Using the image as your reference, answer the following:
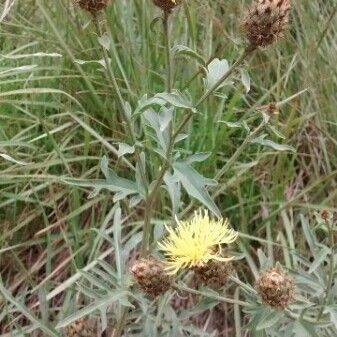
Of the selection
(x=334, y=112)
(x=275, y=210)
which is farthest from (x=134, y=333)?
(x=334, y=112)

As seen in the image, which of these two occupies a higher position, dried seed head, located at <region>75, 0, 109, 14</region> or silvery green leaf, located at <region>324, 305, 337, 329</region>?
→ dried seed head, located at <region>75, 0, 109, 14</region>

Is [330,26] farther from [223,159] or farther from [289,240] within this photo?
[289,240]

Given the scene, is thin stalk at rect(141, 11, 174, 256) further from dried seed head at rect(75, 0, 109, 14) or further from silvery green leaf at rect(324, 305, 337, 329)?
silvery green leaf at rect(324, 305, 337, 329)

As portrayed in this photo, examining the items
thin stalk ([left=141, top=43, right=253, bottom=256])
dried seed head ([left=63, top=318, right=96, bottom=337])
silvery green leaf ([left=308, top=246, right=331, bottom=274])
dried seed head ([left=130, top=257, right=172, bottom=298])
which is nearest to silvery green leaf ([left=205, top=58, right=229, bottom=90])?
thin stalk ([left=141, top=43, right=253, bottom=256])

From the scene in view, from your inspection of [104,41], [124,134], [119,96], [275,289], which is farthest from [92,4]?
[124,134]

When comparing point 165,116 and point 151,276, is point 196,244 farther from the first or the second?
point 165,116

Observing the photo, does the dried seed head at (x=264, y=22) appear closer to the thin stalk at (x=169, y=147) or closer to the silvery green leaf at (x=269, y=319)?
the thin stalk at (x=169, y=147)
